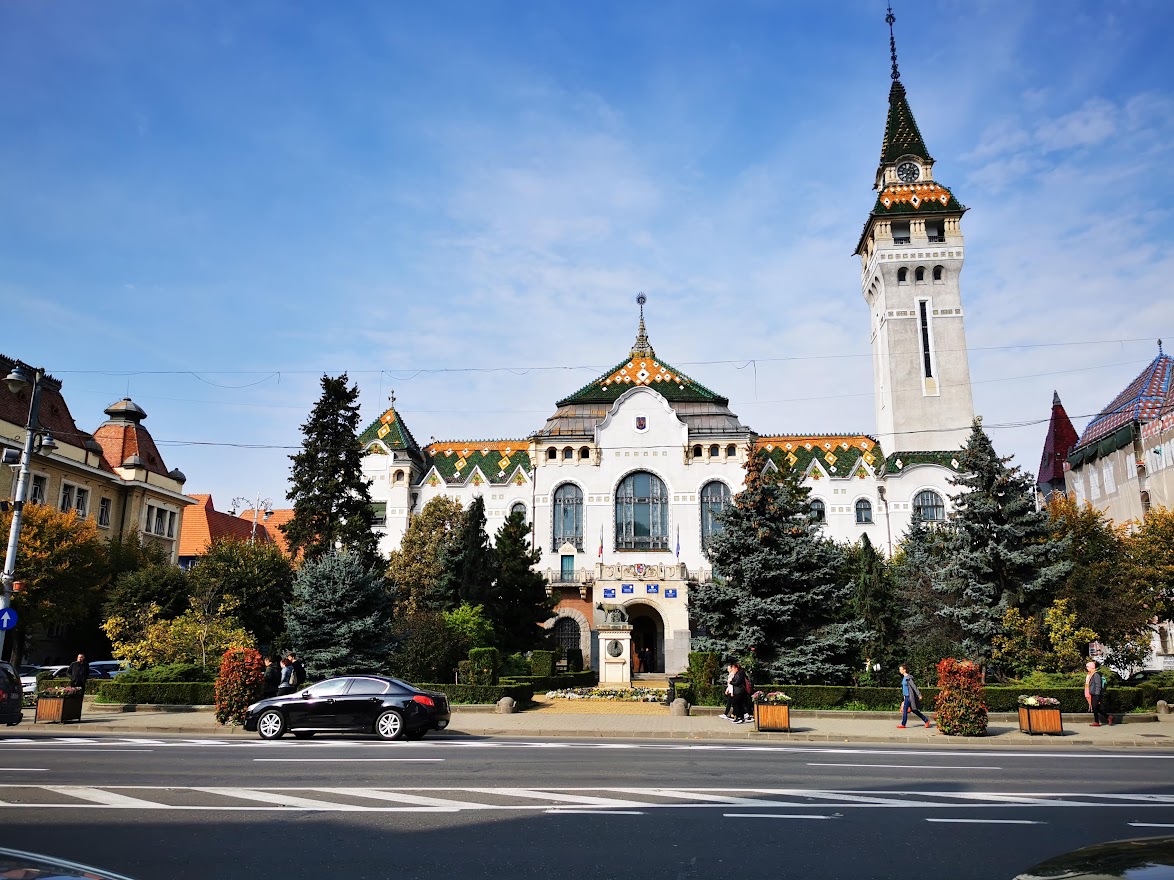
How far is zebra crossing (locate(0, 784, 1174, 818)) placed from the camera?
9125mm

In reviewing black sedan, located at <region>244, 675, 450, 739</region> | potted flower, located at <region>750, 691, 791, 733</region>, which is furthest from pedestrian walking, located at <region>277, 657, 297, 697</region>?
potted flower, located at <region>750, 691, 791, 733</region>

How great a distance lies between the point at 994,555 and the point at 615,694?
14.7 m

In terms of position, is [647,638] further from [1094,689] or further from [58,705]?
[58,705]

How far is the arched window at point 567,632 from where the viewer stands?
50219mm

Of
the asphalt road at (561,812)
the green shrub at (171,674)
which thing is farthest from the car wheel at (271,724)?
the green shrub at (171,674)

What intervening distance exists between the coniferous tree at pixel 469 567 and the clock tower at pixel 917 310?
30676 millimetres

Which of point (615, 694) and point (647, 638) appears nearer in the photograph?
point (615, 694)

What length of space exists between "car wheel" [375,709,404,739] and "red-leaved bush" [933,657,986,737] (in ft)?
Answer: 40.2

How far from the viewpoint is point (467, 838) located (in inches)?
302

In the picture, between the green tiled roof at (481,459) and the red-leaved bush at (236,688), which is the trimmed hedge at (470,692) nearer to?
the red-leaved bush at (236,688)

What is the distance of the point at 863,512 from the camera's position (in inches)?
2132

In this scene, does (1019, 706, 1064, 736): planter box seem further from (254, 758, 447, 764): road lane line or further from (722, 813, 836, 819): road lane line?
(254, 758, 447, 764): road lane line

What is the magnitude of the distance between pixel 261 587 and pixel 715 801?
110ft

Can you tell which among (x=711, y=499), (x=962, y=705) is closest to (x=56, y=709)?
(x=962, y=705)
